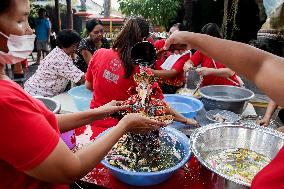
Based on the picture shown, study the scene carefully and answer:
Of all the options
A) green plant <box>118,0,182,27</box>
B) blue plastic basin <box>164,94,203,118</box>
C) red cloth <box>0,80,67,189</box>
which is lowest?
blue plastic basin <box>164,94,203,118</box>

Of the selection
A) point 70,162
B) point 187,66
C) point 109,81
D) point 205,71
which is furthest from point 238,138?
point 187,66

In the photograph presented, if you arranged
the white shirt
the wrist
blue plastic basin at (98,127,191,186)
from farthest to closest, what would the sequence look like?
the white shirt < blue plastic basin at (98,127,191,186) < the wrist

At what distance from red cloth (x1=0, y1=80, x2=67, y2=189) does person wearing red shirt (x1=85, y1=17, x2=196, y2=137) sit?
52.1 inches

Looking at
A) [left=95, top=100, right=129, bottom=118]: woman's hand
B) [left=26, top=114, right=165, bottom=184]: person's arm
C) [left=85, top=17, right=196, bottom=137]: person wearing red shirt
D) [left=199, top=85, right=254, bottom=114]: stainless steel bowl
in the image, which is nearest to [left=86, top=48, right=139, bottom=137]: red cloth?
[left=85, top=17, right=196, bottom=137]: person wearing red shirt

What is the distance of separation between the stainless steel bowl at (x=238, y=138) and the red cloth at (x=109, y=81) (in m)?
0.83

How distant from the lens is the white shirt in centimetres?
354

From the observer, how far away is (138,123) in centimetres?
150

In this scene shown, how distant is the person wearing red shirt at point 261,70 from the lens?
906mm

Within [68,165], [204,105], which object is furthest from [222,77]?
[68,165]

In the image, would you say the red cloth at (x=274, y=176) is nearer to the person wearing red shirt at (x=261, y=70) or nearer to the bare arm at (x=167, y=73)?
the person wearing red shirt at (x=261, y=70)

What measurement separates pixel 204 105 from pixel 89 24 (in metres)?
2.55

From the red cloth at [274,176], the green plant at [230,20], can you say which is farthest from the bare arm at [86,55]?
the green plant at [230,20]

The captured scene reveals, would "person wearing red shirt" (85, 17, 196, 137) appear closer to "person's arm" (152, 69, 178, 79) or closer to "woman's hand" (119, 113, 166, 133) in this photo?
"woman's hand" (119, 113, 166, 133)

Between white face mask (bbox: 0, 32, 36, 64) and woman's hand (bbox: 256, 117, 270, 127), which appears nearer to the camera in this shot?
white face mask (bbox: 0, 32, 36, 64)
